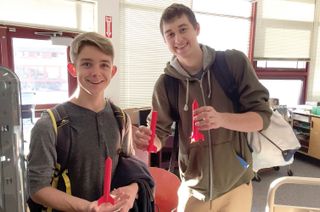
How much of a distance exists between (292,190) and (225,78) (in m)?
2.83

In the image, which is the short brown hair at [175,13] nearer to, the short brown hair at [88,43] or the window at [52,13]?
the short brown hair at [88,43]

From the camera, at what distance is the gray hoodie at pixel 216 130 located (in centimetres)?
121

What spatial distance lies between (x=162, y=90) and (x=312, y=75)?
470 cm

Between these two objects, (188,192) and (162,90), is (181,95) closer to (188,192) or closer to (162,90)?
(162,90)

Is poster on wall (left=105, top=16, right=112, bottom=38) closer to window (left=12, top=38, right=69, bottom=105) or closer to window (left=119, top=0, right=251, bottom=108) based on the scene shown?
window (left=119, top=0, right=251, bottom=108)

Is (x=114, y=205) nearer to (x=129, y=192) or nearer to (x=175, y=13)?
(x=129, y=192)

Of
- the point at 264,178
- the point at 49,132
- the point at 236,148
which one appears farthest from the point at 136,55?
the point at 49,132

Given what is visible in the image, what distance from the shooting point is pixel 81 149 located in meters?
0.94

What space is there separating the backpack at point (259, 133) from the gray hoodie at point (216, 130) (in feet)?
0.07

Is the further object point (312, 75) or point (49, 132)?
point (312, 75)

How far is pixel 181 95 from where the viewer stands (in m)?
1.29

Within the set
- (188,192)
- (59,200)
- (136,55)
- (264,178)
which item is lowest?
(264,178)

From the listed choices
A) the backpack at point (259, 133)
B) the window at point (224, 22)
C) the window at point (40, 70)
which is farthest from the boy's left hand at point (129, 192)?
the window at point (224, 22)

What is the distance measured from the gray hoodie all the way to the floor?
6.28ft
